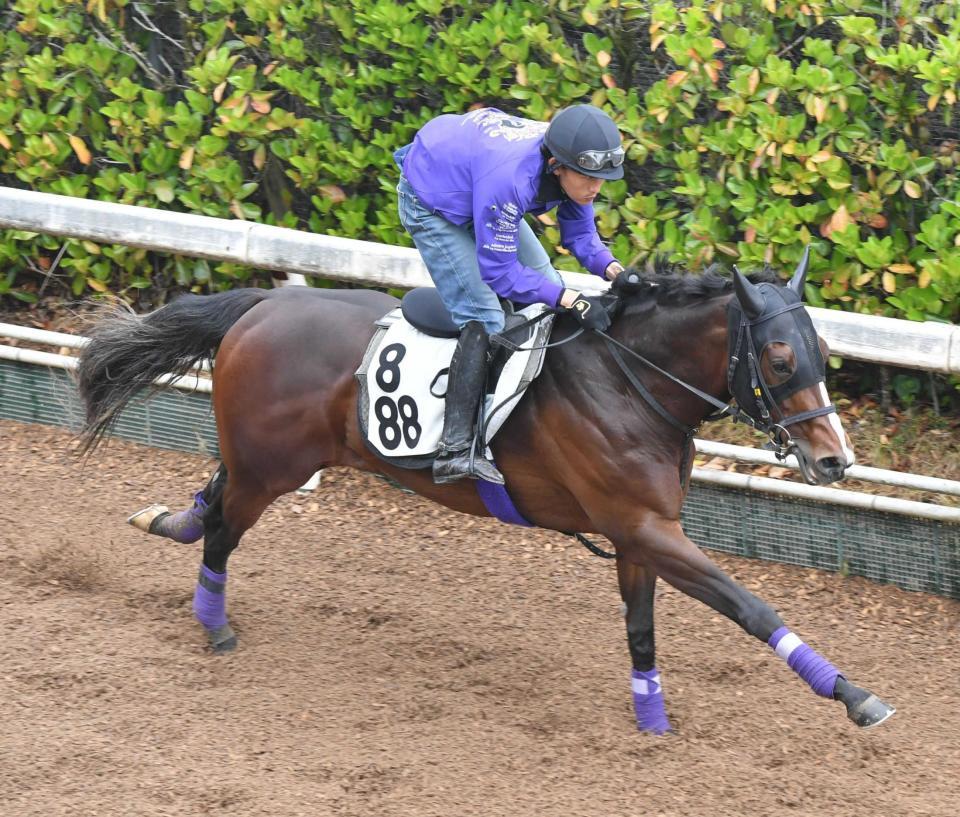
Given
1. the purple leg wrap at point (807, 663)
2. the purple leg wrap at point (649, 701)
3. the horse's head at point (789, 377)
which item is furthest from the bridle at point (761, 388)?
the purple leg wrap at point (649, 701)

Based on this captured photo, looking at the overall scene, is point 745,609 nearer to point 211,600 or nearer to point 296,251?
point 211,600

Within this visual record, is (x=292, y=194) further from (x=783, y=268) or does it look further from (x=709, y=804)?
(x=709, y=804)

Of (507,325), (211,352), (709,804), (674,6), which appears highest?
(674,6)

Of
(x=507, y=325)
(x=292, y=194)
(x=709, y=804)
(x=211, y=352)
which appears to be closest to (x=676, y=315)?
(x=507, y=325)

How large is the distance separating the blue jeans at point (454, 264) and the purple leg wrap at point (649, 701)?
4.81 feet

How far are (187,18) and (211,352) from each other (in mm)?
2718

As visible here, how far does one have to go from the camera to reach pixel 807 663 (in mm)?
4723

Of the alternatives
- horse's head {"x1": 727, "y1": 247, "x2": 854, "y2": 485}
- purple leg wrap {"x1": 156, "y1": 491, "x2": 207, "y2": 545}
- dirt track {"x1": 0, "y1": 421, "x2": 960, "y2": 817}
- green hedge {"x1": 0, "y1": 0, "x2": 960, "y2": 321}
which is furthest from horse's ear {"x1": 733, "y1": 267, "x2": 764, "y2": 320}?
purple leg wrap {"x1": 156, "y1": 491, "x2": 207, "y2": 545}

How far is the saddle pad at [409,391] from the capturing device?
5.33m

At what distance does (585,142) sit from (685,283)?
2.16 feet

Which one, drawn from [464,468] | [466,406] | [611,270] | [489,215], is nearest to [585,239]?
[611,270]

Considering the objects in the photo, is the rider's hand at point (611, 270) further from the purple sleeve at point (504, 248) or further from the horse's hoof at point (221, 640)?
the horse's hoof at point (221, 640)

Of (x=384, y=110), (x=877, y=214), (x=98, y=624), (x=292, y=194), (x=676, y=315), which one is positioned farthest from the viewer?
(x=292, y=194)

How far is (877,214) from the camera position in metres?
6.68
